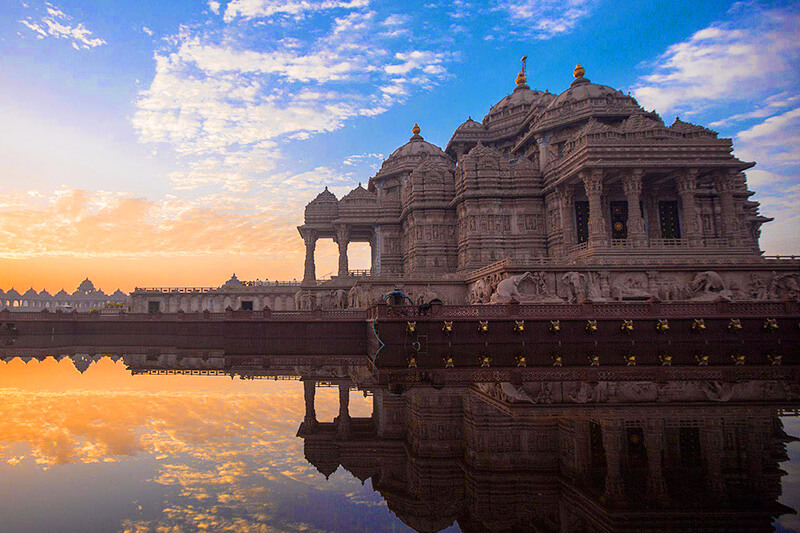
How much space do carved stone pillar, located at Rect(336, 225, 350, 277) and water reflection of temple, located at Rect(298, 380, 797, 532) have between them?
97.8 feet

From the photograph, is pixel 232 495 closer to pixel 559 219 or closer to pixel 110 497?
pixel 110 497

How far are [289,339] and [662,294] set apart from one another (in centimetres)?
2131

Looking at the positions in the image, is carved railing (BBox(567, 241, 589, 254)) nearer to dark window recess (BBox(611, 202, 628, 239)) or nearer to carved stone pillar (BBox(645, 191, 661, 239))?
dark window recess (BBox(611, 202, 628, 239))

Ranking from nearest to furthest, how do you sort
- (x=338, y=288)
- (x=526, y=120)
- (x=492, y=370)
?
(x=492, y=370) < (x=338, y=288) < (x=526, y=120)

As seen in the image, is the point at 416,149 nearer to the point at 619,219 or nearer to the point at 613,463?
the point at 619,219

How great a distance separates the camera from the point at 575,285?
26219 mm

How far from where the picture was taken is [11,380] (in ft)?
52.6

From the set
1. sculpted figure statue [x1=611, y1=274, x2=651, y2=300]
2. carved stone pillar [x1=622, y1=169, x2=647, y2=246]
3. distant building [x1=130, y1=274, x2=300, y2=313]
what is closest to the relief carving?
sculpted figure statue [x1=611, y1=274, x2=651, y2=300]

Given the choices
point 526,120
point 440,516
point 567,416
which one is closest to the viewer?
point 440,516

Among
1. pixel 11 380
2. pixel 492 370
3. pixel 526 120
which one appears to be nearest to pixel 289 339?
pixel 11 380

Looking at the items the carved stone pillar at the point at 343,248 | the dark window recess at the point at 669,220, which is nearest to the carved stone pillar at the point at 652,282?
the dark window recess at the point at 669,220

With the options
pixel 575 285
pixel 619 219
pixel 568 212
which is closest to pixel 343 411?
pixel 575 285

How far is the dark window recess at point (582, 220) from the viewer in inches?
1346

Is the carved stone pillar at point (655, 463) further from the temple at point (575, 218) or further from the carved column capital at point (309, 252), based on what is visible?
the carved column capital at point (309, 252)
